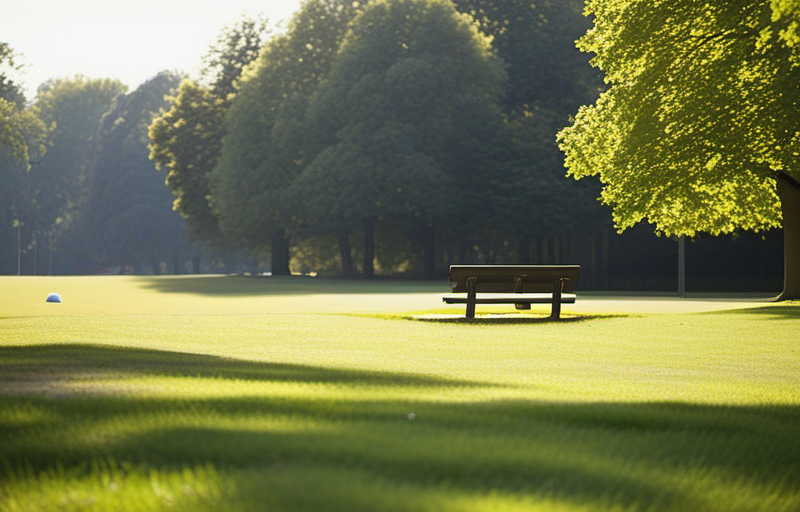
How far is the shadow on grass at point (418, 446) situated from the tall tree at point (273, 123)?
51720 mm

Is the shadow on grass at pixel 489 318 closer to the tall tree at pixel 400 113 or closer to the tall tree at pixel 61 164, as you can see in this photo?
the tall tree at pixel 400 113

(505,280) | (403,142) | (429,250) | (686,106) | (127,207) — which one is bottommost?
(505,280)

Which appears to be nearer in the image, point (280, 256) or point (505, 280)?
point (505, 280)

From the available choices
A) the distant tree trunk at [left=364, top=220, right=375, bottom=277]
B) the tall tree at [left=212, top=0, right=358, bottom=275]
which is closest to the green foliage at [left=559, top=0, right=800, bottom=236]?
the distant tree trunk at [left=364, top=220, right=375, bottom=277]

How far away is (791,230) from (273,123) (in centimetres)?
3748

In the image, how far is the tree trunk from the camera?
29.2 meters

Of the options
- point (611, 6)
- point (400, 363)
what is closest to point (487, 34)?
point (611, 6)

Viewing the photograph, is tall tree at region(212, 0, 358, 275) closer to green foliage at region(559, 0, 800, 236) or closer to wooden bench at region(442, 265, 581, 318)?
green foliage at region(559, 0, 800, 236)

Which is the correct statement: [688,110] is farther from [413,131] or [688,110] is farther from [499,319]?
[413,131]

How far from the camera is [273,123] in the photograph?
6162 centimetres

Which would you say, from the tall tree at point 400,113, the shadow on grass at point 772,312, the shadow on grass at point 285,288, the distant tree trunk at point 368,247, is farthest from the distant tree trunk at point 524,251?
the shadow on grass at point 772,312

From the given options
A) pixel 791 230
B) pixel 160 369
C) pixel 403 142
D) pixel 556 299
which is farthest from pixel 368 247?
pixel 160 369

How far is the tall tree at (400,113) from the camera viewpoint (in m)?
53.8

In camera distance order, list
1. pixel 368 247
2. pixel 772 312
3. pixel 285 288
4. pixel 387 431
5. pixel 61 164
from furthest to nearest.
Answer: pixel 61 164 < pixel 368 247 < pixel 285 288 < pixel 772 312 < pixel 387 431
